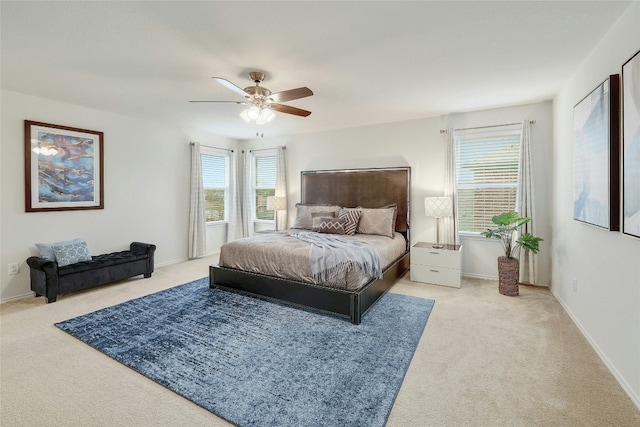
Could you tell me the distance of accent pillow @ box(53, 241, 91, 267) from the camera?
383 cm

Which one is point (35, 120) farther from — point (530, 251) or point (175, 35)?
point (530, 251)

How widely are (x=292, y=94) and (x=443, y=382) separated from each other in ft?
9.12

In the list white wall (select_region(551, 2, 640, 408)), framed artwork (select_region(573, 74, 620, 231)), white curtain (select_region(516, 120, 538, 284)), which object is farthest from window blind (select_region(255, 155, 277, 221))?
framed artwork (select_region(573, 74, 620, 231))

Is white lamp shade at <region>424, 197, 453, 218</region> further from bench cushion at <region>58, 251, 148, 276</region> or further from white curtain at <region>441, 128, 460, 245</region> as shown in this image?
bench cushion at <region>58, 251, 148, 276</region>

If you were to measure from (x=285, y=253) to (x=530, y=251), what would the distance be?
339cm

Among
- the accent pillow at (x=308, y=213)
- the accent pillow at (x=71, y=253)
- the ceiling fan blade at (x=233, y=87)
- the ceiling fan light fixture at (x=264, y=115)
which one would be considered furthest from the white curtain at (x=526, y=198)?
the accent pillow at (x=71, y=253)

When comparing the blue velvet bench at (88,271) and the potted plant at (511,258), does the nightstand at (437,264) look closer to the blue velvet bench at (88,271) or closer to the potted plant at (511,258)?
the potted plant at (511,258)

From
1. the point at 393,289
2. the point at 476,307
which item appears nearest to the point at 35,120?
the point at 393,289

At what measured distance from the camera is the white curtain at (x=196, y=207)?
230 inches

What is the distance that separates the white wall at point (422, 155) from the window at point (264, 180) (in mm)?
565

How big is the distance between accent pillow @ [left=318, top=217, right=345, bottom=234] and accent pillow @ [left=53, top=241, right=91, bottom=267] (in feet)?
10.9

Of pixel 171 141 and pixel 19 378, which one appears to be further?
pixel 171 141

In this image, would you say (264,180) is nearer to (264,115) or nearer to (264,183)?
(264,183)

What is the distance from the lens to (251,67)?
2.95m
